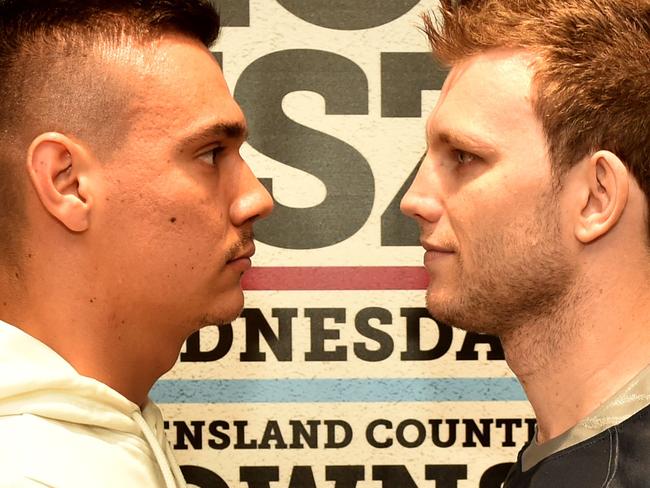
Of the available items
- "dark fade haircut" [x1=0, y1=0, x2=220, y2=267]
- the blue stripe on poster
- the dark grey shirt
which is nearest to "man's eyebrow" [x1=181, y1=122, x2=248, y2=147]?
"dark fade haircut" [x1=0, y1=0, x2=220, y2=267]

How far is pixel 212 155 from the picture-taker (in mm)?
1309

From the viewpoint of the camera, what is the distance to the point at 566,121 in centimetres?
118

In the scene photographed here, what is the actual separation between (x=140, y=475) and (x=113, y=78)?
585mm

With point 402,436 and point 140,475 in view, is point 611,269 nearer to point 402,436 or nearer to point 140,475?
point 140,475

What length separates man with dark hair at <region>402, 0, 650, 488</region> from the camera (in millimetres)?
1166

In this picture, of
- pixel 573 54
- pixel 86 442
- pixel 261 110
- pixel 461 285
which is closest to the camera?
pixel 86 442

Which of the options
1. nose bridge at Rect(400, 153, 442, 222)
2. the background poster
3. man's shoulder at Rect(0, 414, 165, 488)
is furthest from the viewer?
the background poster

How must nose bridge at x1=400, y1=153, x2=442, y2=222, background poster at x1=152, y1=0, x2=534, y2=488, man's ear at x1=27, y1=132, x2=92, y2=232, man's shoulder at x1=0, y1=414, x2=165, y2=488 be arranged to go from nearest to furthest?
1. man's shoulder at x1=0, y1=414, x2=165, y2=488
2. man's ear at x1=27, y1=132, x2=92, y2=232
3. nose bridge at x1=400, y1=153, x2=442, y2=222
4. background poster at x1=152, y1=0, x2=534, y2=488

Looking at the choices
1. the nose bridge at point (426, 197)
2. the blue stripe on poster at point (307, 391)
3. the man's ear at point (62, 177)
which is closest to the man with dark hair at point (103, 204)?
the man's ear at point (62, 177)

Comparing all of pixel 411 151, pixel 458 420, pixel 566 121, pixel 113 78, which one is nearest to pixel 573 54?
pixel 566 121

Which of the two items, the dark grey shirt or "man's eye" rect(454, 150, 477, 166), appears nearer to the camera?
the dark grey shirt

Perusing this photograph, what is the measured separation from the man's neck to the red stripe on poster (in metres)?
0.78

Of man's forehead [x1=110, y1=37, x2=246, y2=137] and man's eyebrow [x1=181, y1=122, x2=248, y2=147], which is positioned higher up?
man's forehead [x1=110, y1=37, x2=246, y2=137]

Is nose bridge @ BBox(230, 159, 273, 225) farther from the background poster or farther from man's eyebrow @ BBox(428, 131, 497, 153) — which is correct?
the background poster
